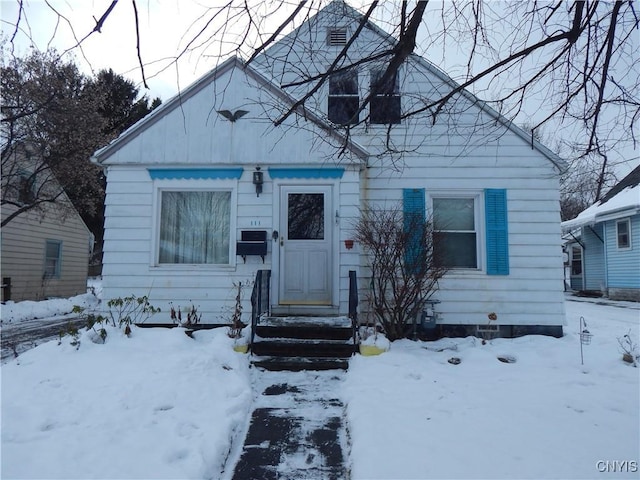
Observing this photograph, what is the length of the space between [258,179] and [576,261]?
20806 millimetres

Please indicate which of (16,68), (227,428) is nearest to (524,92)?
(227,428)

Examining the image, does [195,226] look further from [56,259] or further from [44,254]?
[56,259]

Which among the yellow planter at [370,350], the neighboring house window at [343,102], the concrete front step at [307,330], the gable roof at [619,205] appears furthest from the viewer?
the gable roof at [619,205]

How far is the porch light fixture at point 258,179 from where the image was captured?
21.4 feet

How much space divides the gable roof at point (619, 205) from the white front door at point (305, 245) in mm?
11544

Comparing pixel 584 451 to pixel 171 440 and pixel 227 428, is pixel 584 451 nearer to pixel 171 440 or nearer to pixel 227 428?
pixel 227 428

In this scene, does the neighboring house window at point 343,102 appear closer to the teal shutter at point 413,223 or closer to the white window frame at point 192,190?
the teal shutter at point 413,223

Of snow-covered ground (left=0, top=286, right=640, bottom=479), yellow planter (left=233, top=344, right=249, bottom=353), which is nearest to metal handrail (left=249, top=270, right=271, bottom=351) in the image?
yellow planter (left=233, top=344, right=249, bottom=353)

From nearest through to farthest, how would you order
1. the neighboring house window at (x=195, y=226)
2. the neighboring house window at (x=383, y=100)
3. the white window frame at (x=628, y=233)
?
the neighboring house window at (x=383, y=100) → the neighboring house window at (x=195, y=226) → the white window frame at (x=628, y=233)

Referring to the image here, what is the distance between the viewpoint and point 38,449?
288 centimetres

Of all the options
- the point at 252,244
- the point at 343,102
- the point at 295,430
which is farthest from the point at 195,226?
the point at 295,430

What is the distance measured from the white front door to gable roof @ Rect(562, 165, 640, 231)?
11544mm

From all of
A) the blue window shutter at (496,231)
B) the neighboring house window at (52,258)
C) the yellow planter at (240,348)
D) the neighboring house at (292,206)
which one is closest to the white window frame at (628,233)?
the neighboring house at (292,206)

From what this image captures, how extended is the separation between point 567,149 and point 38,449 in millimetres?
5077
